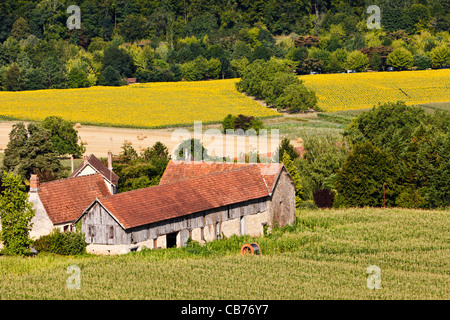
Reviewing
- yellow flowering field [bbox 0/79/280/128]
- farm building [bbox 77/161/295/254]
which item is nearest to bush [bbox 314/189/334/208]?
farm building [bbox 77/161/295/254]

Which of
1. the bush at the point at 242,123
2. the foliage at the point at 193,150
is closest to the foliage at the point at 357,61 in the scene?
the bush at the point at 242,123

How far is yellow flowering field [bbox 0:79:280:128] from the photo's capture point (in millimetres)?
106500

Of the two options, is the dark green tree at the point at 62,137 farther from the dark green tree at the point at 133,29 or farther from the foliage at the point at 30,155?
the dark green tree at the point at 133,29

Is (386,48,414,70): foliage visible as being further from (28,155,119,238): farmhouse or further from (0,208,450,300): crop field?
→ (28,155,119,238): farmhouse

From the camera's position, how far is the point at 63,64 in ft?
466

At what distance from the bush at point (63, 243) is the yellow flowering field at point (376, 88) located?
73.3m

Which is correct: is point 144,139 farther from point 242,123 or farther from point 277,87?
point 277,87

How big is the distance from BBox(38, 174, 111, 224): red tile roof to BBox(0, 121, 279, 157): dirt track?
27227mm

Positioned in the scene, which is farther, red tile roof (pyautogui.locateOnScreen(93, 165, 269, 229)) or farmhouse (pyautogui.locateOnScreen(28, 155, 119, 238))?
farmhouse (pyautogui.locateOnScreen(28, 155, 119, 238))

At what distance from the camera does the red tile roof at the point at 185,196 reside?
151 feet
